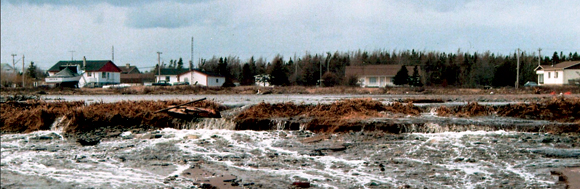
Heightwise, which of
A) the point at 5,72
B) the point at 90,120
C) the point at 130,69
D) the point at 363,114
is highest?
the point at 130,69

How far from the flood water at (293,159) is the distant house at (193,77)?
6255cm

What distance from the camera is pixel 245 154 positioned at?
12.8 meters

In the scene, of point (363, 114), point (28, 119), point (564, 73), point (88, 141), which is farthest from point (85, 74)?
point (564, 73)

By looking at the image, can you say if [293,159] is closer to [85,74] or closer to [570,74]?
[85,74]

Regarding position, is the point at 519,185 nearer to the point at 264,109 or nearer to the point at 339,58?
the point at 264,109

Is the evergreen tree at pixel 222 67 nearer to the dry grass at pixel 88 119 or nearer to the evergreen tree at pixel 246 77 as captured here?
the evergreen tree at pixel 246 77

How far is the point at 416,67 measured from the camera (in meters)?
81.8

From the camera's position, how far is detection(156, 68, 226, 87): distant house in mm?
80812

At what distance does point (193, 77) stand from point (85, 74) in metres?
19.3

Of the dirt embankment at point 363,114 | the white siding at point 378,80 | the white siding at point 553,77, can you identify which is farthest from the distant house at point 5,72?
the white siding at point 553,77

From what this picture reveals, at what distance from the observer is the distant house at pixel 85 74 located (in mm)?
66250

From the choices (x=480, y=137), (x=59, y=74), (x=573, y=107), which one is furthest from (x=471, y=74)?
(x=480, y=137)

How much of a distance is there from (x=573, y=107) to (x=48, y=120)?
20.0 m

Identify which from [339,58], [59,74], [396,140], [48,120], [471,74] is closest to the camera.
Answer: [396,140]
